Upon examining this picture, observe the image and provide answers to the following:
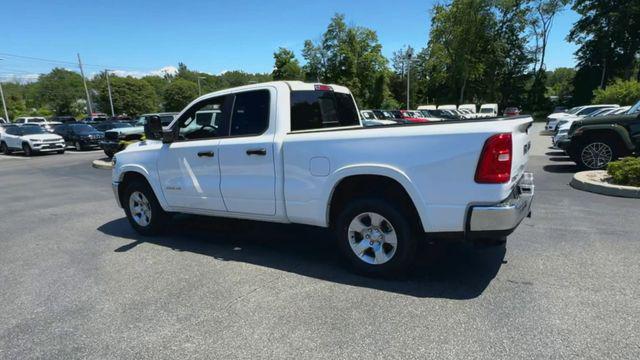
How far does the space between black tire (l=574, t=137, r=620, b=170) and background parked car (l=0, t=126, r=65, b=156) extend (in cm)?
2439

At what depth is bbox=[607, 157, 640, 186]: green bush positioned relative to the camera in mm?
7145

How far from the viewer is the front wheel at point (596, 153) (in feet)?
30.7

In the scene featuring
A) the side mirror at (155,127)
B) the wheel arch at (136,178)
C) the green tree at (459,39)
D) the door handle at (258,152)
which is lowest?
the wheel arch at (136,178)

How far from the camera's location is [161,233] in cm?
587

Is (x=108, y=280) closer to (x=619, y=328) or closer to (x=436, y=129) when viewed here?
(x=436, y=129)

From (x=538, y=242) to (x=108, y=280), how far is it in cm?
497

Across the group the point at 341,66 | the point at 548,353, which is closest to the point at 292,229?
the point at 548,353

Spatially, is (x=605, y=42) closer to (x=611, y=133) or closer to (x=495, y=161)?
(x=611, y=133)

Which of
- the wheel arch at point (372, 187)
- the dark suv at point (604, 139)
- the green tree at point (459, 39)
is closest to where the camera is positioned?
the wheel arch at point (372, 187)

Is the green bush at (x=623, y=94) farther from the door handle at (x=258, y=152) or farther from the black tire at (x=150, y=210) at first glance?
the black tire at (x=150, y=210)

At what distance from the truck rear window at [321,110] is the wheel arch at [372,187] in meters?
0.91

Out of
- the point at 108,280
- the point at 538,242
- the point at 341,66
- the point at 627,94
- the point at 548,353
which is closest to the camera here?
the point at 548,353

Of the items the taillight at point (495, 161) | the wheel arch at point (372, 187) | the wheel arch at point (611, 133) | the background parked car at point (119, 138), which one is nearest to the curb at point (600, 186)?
the wheel arch at point (611, 133)

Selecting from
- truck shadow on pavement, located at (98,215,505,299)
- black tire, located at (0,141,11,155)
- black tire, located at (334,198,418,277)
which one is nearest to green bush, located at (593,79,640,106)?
truck shadow on pavement, located at (98,215,505,299)
